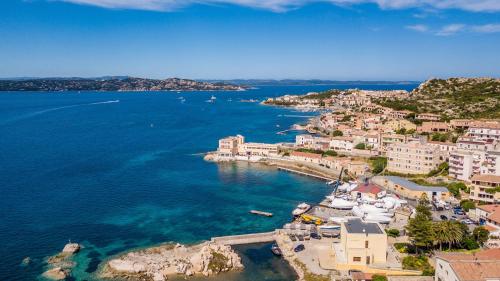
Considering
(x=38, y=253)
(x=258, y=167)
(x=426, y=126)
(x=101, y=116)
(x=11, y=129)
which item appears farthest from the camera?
(x=101, y=116)

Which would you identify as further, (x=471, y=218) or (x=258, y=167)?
(x=258, y=167)

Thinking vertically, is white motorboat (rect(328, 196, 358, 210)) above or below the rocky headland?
above

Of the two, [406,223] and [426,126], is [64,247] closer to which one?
[406,223]

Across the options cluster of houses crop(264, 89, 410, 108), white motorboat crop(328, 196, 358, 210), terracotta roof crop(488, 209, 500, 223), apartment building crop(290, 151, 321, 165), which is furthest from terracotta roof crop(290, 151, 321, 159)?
cluster of houses crop(264, 89, 410, 108)

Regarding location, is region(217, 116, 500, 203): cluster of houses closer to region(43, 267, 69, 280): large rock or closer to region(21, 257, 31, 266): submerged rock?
region(43, 267, 69, 280): large rock

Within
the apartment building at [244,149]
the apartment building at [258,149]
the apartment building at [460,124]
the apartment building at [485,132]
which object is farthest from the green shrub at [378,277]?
the apartment building at [460,124]

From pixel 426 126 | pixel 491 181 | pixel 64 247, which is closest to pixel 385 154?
pixel 426 126
